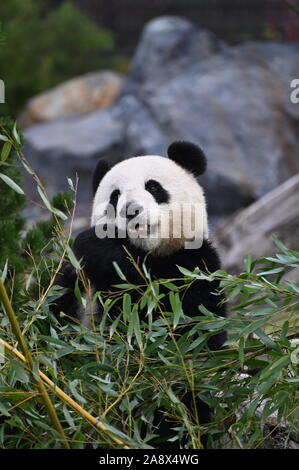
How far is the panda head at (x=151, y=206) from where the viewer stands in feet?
9.33

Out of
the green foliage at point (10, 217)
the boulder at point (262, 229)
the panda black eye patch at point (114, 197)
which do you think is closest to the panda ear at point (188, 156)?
the panda black eye patch at point (114, 197)

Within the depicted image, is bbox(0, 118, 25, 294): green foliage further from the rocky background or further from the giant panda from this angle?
the rocky background

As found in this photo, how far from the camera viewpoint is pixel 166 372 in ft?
8.07

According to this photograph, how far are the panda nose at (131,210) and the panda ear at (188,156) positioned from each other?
1.22 ft

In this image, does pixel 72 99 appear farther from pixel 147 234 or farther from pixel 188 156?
pixel 147 234

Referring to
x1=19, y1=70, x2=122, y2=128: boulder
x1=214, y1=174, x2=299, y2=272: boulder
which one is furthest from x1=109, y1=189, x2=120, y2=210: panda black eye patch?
x1=19, y1=70, x2=122, y2=128: boulder

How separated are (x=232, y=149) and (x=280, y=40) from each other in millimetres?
2963

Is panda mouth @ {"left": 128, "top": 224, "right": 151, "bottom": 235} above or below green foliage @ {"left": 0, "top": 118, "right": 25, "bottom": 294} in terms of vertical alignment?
above

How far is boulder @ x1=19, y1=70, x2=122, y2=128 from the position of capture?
27.9 ft

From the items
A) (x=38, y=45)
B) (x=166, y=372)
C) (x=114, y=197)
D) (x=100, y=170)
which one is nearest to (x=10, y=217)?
(x=100, y=170)

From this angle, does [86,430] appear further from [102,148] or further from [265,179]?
[102,148]


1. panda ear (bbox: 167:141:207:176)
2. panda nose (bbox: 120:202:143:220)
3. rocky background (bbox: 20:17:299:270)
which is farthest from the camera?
rocky background (bbox: 20:17:299:270)
